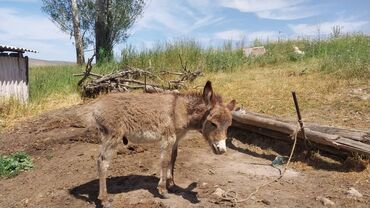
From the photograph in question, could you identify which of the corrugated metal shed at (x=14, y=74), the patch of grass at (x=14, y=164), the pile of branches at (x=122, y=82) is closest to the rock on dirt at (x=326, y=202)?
the patch of grass at (x=14, y=164)

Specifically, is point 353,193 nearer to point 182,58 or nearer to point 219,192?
point 219,192

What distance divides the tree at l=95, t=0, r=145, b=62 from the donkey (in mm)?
15356

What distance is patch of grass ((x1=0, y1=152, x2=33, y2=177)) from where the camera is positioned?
813 cm

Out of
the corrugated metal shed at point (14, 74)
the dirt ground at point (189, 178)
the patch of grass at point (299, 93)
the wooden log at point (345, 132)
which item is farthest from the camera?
the corrugated metal shed at point (14, 74)

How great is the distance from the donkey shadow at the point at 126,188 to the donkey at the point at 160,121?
248 mm

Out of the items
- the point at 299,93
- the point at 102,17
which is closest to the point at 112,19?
the point at 102,17

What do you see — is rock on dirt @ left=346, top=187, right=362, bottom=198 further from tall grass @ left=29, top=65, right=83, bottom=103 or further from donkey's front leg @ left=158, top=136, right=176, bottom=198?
tall grass @ left=29, top=65, right=83, bottom=103

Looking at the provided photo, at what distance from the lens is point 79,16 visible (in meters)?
27.4

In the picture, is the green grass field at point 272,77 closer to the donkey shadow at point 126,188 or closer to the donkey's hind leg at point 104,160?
the donkey shadow at point 126,188

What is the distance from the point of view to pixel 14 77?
12.8 meters

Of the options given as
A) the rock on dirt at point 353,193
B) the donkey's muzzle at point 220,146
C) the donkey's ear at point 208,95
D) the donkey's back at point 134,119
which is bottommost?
the rock on dirt at point 353,193

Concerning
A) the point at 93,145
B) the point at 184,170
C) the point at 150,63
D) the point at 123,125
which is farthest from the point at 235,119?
the point at 150,63

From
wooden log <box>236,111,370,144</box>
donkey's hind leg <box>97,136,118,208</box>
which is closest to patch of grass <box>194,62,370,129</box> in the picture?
wooden log <box>236,111,370,144</box>

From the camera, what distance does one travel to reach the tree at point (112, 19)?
74.3 ft
